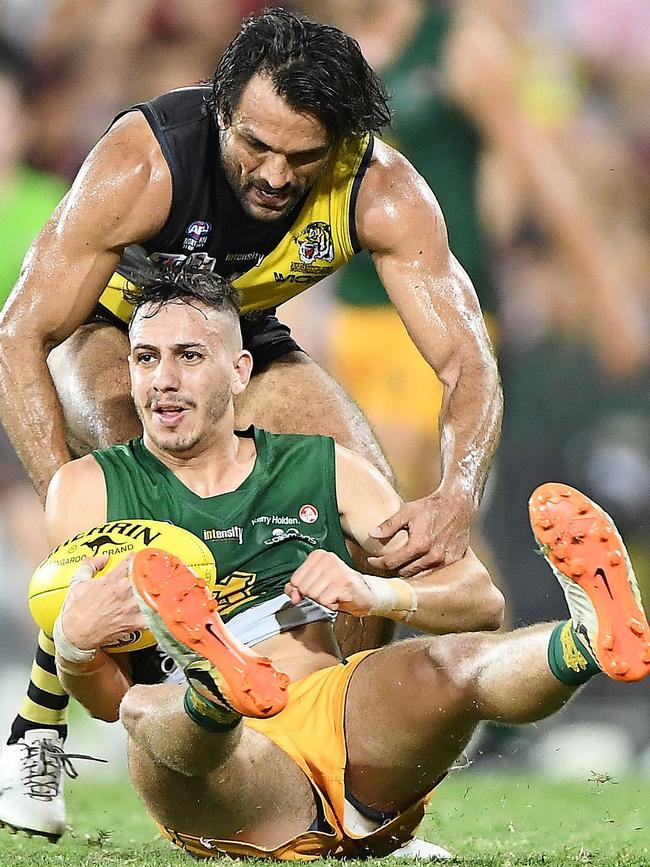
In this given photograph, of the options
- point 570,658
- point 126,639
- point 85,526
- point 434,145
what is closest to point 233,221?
point 85,526

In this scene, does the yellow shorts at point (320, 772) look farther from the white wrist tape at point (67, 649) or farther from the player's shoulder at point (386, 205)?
the player's shoulder at point (386, 205)

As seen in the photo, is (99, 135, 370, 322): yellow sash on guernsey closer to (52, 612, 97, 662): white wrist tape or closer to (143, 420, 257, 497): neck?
(143, 420, 257, 497): neck

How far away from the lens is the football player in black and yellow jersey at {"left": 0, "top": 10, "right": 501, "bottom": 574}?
11.8 feet

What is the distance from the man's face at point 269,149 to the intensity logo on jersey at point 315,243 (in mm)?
174

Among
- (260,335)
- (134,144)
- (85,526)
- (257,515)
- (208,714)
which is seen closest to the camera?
(208,714)

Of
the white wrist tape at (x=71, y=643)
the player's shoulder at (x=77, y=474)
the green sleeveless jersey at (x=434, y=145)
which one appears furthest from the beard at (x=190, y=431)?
the green sleeveless jersey at (x=434, y=145)

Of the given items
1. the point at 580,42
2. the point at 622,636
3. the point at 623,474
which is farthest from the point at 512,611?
the point at 622,636

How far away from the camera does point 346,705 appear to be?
3059mm

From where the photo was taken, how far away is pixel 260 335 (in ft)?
13.8

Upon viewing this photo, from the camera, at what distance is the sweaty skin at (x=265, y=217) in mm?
3566

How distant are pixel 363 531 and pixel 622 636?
910 millimetres

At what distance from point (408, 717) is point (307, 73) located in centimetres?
157

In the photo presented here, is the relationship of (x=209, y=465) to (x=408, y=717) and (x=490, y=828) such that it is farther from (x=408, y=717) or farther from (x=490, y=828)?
(x=490, y=828)

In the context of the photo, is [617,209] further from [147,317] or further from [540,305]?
[147,317]
